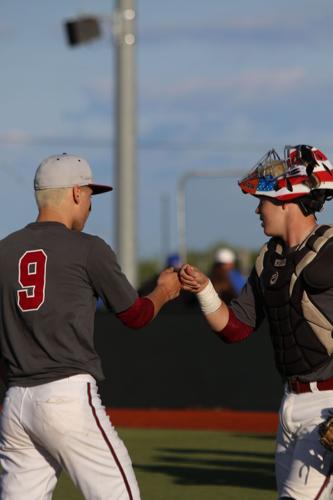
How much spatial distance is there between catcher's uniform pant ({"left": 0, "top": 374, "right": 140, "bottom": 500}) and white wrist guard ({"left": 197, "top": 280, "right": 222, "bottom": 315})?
794 mm

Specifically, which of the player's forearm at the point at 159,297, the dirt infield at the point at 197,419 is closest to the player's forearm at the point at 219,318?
the player's forearm at the point at 159,297

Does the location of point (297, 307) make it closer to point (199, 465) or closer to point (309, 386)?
point (309, 386)

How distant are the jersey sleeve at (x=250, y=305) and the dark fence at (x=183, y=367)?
879 centimetres

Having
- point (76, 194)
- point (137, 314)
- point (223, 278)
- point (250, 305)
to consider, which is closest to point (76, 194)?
point (76, 194)

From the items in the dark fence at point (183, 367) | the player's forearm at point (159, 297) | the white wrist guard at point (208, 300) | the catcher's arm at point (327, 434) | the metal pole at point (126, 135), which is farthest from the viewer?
the metal pole at point (126, 135)

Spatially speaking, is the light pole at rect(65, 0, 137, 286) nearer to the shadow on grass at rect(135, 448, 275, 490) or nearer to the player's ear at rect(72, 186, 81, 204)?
the shadow on grass at rect(135, 448, 275, 490)

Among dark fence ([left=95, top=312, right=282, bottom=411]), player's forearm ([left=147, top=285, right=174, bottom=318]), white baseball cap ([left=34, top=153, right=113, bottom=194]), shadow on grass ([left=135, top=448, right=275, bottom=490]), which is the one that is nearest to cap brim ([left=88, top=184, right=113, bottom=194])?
white baseball cap ([left=34, top=153, right=113, bottom=194])

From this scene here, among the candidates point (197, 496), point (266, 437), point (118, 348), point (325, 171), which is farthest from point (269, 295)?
point (118, 348)

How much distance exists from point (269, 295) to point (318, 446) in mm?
773

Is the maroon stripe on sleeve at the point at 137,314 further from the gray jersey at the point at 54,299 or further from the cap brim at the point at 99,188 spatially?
the cap brim at the point at 99,188

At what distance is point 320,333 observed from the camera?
→ 237 inches

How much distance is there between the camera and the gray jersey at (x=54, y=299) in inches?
240

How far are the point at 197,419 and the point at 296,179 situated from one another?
9.46 metres

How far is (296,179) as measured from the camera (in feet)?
20.6
